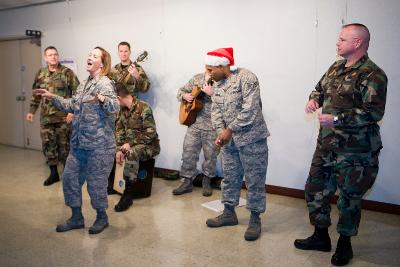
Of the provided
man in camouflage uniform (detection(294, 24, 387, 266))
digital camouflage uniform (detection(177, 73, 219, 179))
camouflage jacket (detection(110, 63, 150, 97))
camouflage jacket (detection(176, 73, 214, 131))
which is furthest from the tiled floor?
camouflage jacket (detection(110, 63, 150, 97))

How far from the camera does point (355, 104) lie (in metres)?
2.42

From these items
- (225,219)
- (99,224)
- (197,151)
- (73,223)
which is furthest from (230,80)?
(73,223)

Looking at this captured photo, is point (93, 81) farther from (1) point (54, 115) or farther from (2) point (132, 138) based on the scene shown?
(1) point (54, 115)

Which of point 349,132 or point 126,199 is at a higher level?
point 349,132

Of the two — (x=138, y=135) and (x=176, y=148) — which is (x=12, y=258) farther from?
(x=176, y=148)

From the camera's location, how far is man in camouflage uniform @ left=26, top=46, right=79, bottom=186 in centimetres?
440

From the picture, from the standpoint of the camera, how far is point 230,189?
3113 millimetres

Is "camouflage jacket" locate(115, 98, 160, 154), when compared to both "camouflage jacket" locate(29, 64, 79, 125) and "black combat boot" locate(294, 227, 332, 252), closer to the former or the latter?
"camouflage jacket" locate(29, 64, 79, 125)

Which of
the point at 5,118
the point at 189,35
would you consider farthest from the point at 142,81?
the point at 5,118

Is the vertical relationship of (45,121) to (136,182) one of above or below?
above

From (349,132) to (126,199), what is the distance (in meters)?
2.12

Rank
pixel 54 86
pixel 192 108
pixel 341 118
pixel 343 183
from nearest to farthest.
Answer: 1. pixel 341 118
2. pixel 343 183
3. pixel 192 108
4. pixel 54 86

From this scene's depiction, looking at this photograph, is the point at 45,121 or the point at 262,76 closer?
the point at 262,76

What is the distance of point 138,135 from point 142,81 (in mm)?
1097
